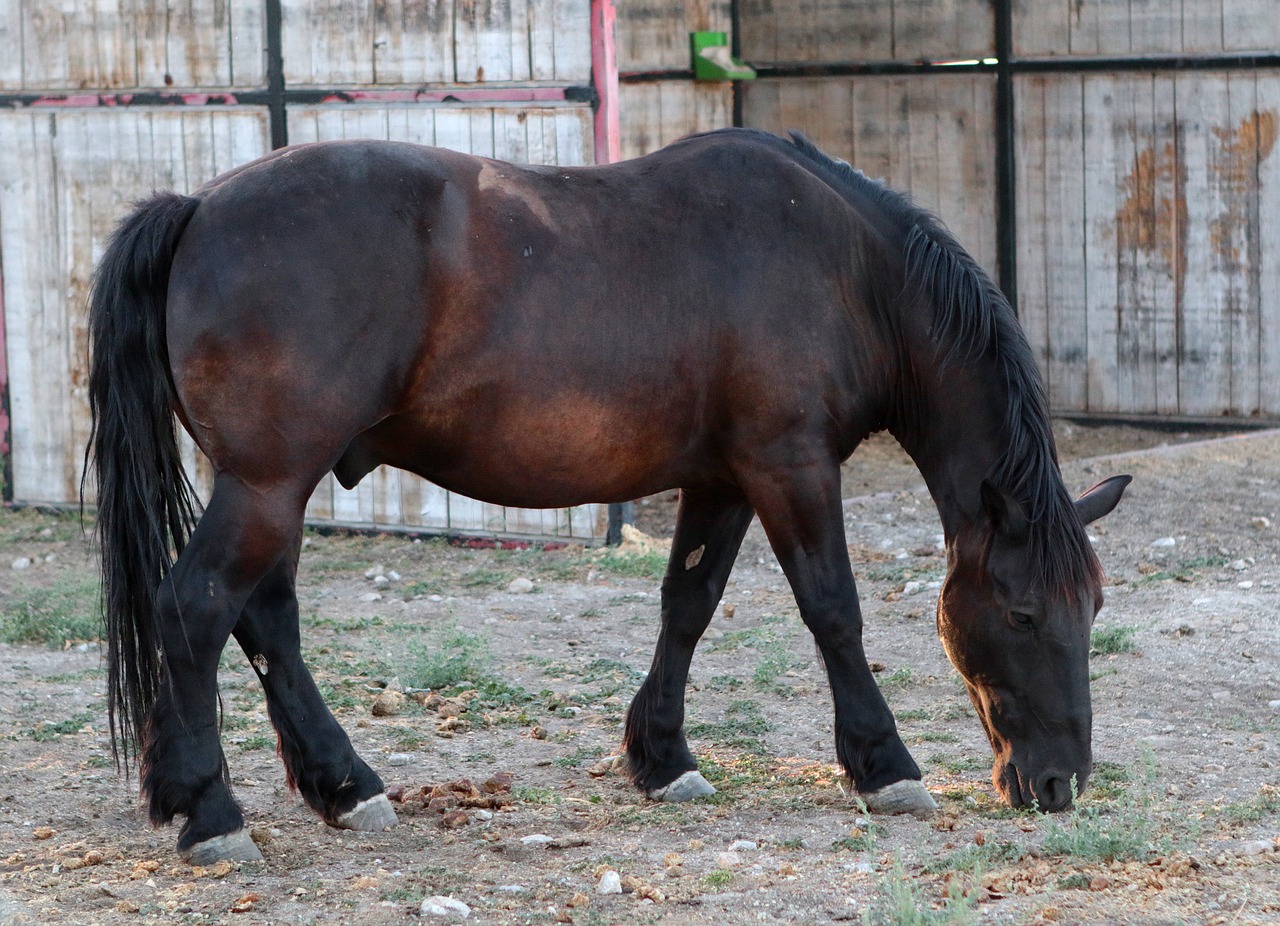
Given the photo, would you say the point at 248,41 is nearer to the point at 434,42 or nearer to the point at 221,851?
the point at 434,42

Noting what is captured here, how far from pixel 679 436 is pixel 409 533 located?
4.21m

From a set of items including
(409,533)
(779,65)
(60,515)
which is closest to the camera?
(409,533)

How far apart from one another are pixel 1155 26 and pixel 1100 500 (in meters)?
6.87

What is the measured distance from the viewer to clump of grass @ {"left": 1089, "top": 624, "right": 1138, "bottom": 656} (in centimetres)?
550

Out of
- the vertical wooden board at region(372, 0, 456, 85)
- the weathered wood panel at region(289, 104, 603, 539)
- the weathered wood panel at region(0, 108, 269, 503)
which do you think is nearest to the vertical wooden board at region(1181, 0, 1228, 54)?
the weathered wood panel at region(289, 104, 603, 539)

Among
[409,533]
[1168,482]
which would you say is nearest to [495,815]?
[409,533]

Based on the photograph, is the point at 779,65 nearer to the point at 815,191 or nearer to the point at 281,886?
the point at 815,191

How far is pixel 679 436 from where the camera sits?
4.00m

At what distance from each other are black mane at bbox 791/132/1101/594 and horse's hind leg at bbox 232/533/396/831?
1.86 m

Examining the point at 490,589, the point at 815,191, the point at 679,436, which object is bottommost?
the point at 490,589

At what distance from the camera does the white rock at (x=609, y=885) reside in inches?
134

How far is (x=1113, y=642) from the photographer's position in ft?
18.1

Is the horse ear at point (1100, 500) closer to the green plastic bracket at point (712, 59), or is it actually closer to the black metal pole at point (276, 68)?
the black metal pole at point (276, 68)

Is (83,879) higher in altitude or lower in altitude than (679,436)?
lower
